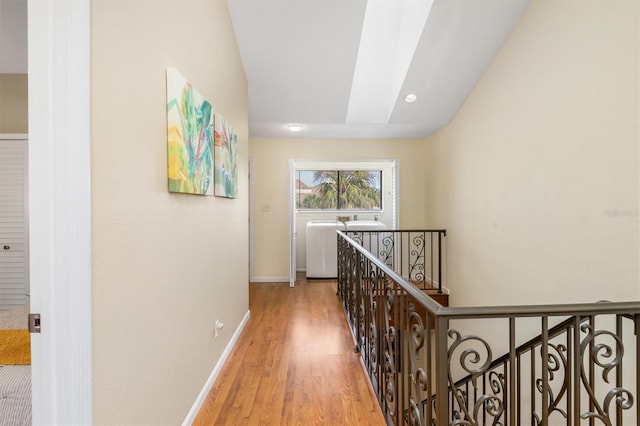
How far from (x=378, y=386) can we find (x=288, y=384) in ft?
2.00

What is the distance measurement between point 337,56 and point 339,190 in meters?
3.63

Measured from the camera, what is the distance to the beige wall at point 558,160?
74.3 inches

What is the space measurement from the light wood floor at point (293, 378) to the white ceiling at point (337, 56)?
250 cm

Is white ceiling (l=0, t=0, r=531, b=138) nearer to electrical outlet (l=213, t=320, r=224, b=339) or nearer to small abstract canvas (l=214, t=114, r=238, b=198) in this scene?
small abstract canvas (l=214, t=114, r=238, b=198)

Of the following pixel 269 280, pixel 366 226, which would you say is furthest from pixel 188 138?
pixel 366 226

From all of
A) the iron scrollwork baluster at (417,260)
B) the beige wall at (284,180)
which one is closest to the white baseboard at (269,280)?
the beige wall at (284,180)

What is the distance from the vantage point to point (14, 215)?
2854 millimetres

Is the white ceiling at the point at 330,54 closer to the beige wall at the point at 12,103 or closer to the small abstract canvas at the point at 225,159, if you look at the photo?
the beige wall at the point at 12,103

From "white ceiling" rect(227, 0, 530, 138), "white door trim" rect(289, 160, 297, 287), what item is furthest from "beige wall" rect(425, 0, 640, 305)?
"white door trim" rect(289, 160, 297, 287)

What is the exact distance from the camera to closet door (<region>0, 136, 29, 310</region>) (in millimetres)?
2848

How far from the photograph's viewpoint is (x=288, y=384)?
7.29ft

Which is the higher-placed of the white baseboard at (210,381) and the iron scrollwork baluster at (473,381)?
the iron scrollwork baluster at (473,381)

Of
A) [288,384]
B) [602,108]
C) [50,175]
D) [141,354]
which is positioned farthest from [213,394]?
[602,108]

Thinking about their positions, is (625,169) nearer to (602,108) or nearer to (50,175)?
(602,108)
